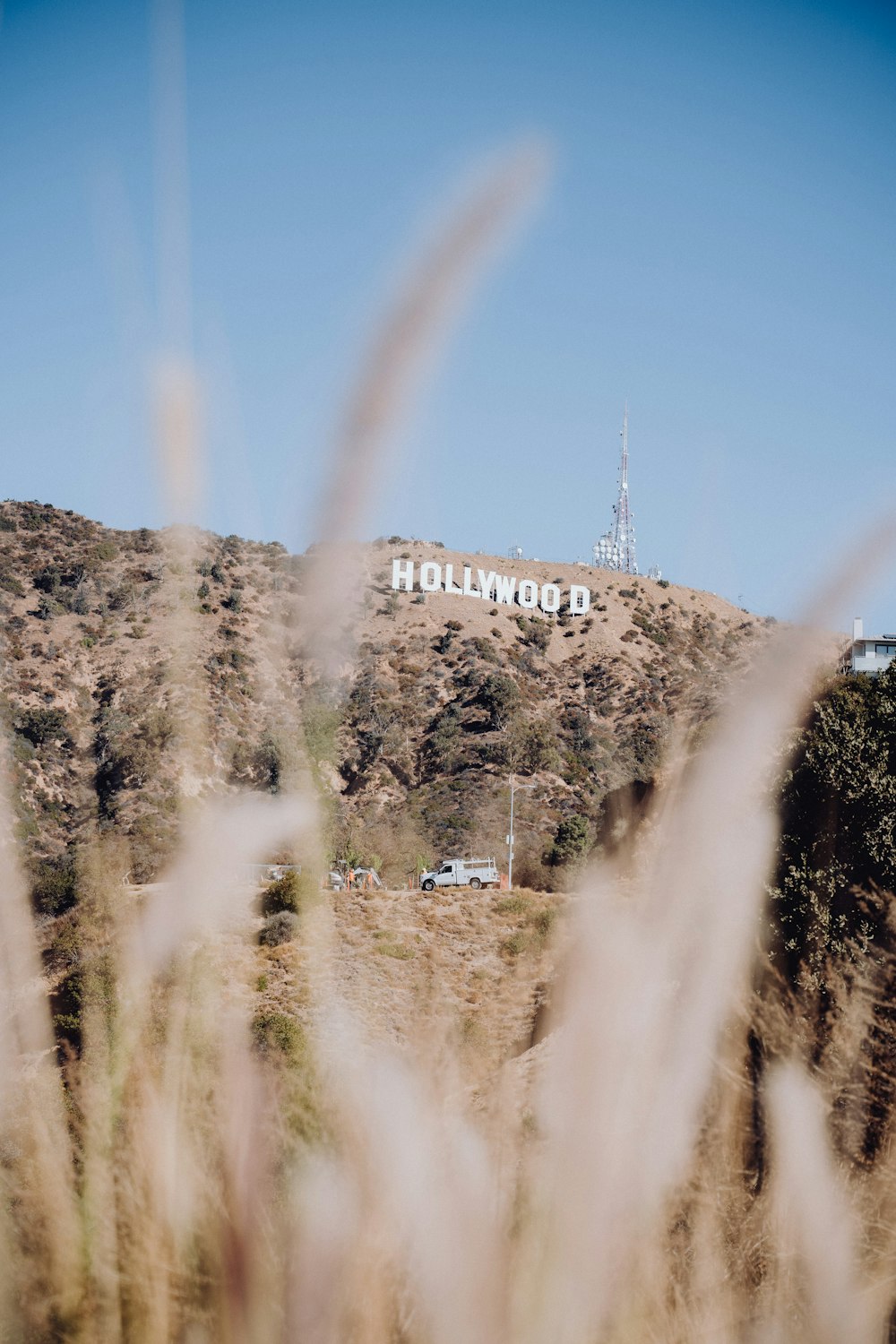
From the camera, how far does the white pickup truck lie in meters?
41.9

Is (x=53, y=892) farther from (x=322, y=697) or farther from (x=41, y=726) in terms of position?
(x=41, y=726)

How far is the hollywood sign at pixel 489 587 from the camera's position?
302 feet

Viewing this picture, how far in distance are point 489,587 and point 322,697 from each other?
124 ft

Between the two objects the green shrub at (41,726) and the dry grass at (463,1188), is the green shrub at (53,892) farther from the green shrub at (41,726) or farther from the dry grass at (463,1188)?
the dry grass at (463,1188)

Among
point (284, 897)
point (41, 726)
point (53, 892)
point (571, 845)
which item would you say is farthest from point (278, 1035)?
point (41, 726)

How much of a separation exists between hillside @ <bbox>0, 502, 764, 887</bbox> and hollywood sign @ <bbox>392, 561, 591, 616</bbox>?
121cm

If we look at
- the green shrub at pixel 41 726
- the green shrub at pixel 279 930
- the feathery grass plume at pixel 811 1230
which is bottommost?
the green shrub at pixel 279 930

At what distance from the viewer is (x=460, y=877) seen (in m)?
42.0

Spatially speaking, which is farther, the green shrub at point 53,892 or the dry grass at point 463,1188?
the green shrub at point 53,892

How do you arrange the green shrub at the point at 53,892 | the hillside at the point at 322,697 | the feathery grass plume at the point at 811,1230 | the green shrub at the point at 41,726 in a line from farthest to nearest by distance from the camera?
the green shrub at the point at 41,726, the hillside at the point at 322,697, the green shrub at the point at 53,892, the feathery grass plume at the point at 811,1230

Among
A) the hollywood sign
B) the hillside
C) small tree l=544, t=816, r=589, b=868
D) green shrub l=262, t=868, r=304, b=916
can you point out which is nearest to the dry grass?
green shrub l=262, t=868, r=304, b=916

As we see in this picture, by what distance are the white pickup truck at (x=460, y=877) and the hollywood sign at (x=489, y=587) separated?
5132cm

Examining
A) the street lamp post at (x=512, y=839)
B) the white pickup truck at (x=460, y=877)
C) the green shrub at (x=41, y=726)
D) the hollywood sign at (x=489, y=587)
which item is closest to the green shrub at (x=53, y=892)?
the white pickup truck at (x=460, y=877)

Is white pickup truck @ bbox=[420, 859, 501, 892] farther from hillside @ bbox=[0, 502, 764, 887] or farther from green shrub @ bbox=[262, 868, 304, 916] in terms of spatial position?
green shrub @ bbox=[262, 868, 304, 916]
